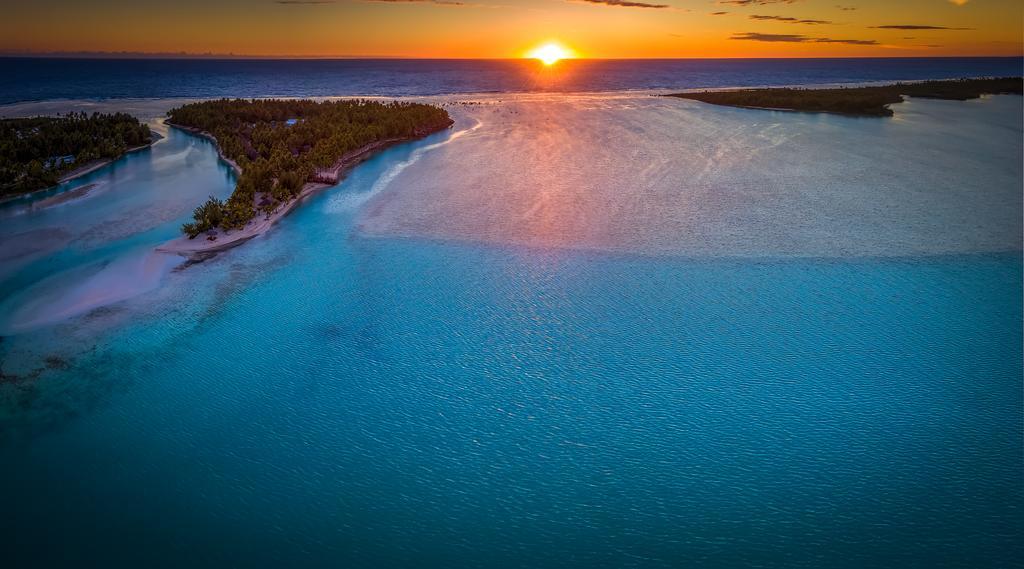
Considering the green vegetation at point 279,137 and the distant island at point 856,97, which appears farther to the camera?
the distant island at point 856,97

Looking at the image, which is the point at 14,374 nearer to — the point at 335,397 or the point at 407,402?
the point at 335,397

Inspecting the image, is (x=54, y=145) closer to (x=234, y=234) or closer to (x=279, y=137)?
(x=279, y=137)

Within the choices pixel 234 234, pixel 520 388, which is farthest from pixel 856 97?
pixel 520 388

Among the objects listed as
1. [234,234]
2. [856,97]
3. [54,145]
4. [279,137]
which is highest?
[856,97]

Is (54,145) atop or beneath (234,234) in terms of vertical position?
atop

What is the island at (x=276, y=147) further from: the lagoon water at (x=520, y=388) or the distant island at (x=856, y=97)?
the distant island at (x=856, y=97)

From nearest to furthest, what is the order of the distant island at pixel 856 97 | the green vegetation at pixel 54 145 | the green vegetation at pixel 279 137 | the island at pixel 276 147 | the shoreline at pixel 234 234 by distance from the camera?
the shoreline at pixel 234 234
the island at pixel 276 147
the green vegetation at pixel 279 137
the green vegetation at pixel 54 145
the distant island at pixel 856 97

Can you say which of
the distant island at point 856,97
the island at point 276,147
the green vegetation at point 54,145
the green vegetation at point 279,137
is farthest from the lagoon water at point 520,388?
the distant island at point 856,97
